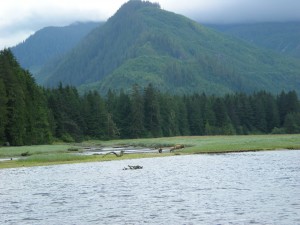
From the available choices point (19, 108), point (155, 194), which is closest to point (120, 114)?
point (19, 108)

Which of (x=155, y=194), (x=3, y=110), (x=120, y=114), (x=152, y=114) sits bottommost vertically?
(x=155, y=194)

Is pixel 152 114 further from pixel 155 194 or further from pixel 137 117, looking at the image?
pixel 155 194

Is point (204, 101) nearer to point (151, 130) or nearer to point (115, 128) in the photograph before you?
point (151, 130)

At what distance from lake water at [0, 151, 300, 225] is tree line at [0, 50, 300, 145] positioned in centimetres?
4638

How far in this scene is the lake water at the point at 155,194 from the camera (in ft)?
106

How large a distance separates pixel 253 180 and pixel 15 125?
7006cm

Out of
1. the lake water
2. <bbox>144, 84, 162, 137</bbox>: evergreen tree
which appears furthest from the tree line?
the lake water

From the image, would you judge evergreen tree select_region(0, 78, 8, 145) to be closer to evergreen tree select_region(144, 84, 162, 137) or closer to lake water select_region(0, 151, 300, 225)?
lake water select_region(0, 151, 300, 225)

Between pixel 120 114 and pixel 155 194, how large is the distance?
133 metres

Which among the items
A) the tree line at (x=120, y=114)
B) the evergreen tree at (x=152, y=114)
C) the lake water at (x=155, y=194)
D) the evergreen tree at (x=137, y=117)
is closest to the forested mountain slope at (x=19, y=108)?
the tree line at (x=120, y=114)

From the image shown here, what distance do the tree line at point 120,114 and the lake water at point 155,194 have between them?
152 feet

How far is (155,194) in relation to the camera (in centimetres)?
4188

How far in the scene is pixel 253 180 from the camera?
48656 mm

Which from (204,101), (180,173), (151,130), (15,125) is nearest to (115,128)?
(151,130)
